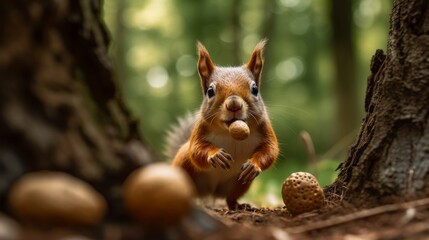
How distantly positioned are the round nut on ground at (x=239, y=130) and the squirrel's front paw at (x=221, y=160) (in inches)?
3.9

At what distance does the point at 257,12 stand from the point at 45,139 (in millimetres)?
11121

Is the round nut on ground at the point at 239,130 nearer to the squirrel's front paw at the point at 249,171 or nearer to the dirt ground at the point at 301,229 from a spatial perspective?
the squirrel's front paw at the point at 249,171

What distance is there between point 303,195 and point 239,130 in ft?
1.55

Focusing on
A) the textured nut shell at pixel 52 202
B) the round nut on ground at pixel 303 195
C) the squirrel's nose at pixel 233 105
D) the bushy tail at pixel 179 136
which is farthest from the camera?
the bushy tail at pixel 179 136

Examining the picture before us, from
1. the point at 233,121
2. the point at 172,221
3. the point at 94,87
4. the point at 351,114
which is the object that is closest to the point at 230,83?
the point at 233,121

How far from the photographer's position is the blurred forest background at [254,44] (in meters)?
9.59

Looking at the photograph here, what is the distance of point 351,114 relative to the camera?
7289 millimetres

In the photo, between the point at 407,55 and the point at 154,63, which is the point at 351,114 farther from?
the point at 154,63

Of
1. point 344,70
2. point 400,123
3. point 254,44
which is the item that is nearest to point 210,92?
point 400,123

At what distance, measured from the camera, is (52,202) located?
54.8 inches

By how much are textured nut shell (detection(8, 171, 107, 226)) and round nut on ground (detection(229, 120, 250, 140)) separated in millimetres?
1295

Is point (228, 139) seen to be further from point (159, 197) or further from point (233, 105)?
point (159, 197)

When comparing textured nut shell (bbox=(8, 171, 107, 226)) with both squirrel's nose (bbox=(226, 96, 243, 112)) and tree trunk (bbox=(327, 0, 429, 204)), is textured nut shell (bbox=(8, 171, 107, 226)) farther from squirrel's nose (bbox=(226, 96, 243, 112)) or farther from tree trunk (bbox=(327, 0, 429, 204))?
squirrel's nose (bbox=(226, 96, 243, 112))

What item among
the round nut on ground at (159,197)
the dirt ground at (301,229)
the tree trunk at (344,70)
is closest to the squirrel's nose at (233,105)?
the dirt ground at (301,229)
